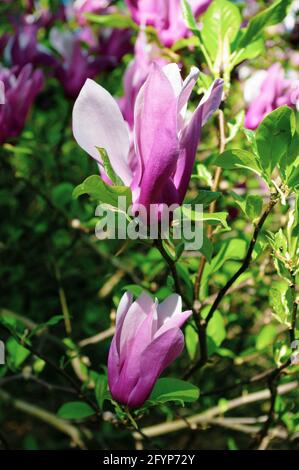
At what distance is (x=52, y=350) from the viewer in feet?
6.65

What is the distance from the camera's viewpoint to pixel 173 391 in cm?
66

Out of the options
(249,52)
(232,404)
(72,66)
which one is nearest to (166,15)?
(249,52)

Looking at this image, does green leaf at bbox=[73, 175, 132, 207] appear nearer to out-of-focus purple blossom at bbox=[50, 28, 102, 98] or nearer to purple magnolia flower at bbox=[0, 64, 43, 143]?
purple magnolia flower at bbox=[0, 64, 43, 143]

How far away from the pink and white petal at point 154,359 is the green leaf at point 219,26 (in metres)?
0.44

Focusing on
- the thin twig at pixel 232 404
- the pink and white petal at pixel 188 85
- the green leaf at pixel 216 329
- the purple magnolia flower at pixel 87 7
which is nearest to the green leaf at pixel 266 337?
the thin twig at pixel 232 404

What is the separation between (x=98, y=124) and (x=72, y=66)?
0.75 m

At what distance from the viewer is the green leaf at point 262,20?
2.55ft

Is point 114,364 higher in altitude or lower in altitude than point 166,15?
lower

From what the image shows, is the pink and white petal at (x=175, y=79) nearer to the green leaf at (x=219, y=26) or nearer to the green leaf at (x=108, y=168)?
the green leaf at (x=108, y=168)

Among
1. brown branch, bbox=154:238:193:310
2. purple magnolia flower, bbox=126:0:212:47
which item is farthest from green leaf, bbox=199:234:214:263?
purple magnolia flower, bbox=126:0:212:47

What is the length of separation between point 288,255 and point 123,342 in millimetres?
221

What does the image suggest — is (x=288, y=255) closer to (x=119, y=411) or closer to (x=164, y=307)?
(x=164, y=307)

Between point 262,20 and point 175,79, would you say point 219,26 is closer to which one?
point 262,20

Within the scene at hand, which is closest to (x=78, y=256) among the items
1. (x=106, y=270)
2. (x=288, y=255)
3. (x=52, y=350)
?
(x=106, y=270)
